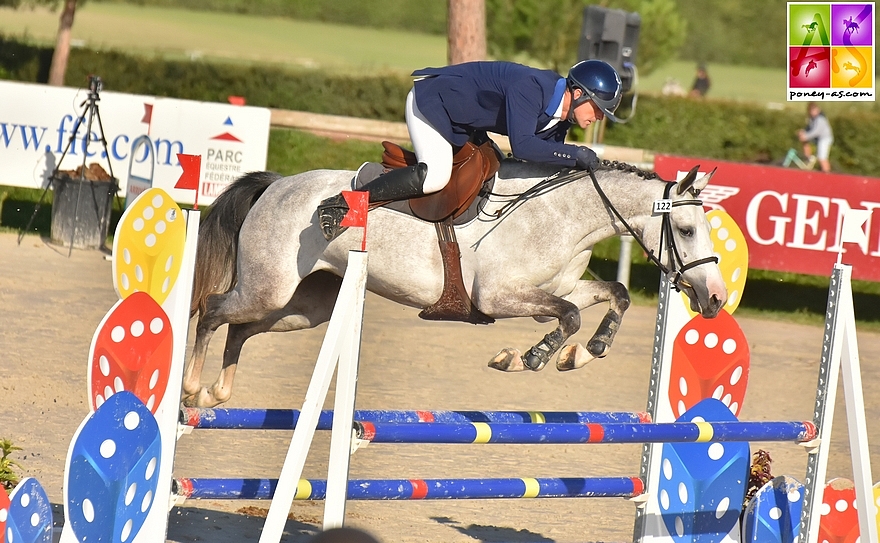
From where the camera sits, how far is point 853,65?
309 inches

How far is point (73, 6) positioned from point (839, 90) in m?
16.3

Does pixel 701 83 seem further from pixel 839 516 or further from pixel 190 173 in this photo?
pixel 190 173

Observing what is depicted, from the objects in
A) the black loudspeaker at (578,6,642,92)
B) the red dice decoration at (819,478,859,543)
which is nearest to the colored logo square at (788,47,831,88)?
the black loudspeaker at (578,6,642,92)

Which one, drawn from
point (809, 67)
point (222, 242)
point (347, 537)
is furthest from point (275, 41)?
point (347, 537)

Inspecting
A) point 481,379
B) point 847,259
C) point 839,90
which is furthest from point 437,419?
point 847,259

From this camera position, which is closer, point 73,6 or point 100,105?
point 100,105

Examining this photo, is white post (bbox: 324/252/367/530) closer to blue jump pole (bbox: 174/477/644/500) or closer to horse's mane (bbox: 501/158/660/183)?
blue jump pole (bbox: 174/477/644/500)

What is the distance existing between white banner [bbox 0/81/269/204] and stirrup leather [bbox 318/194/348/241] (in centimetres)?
635

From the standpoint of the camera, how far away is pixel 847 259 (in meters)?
9.41

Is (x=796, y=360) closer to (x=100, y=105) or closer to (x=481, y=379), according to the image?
(x=481, y=379)

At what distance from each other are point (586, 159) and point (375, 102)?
16.1 metres

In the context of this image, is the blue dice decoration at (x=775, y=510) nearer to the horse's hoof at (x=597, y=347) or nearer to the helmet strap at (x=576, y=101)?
the horse's hoof at (x=597, y=347)

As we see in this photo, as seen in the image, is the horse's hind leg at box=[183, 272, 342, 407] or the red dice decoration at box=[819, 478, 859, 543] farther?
the horse's hind leg at box=[183, 272, 342, 407]

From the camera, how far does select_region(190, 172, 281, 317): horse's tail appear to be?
15.5 feet
